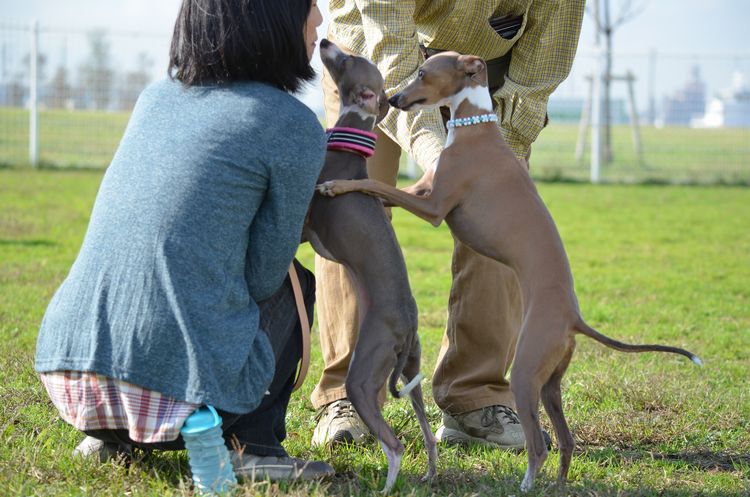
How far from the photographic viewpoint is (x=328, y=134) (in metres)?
3.28

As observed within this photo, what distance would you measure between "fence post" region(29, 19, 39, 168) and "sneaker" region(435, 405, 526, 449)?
1083 cm

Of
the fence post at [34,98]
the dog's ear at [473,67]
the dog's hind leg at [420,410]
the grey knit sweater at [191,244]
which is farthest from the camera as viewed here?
the fence post at [34,98]

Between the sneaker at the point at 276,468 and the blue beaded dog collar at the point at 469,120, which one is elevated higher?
the blue beaded dog collar at the point at 469,120

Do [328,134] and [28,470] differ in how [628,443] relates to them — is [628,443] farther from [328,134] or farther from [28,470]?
[28,470]

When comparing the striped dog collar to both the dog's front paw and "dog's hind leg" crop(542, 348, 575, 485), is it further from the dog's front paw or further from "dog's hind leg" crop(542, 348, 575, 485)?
"dog's hind leg" crop(542, 348, 575, 485)

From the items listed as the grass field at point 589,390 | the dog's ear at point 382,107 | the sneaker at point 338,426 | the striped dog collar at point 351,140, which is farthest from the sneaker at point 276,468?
the dog's ear at point 382,107

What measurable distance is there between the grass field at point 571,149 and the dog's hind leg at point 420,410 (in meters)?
11.2

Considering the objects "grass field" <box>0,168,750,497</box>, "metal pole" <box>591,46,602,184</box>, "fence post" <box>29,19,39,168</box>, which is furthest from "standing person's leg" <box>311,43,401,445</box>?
"metal pole" <box>591,46,602,184</box>

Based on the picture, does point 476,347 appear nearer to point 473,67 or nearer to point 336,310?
point 336,310

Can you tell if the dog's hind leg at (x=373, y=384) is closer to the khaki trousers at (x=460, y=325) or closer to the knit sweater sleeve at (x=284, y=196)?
the knit sweater sleeve at (x=284, y=196)

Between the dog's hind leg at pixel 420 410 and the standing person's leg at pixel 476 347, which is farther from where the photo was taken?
the standing person's leg at pixel 476 347

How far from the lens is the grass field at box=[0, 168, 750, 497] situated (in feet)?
9.68

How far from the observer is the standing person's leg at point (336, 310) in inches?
147

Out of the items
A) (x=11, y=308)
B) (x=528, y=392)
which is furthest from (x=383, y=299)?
(x=11, y=308)
